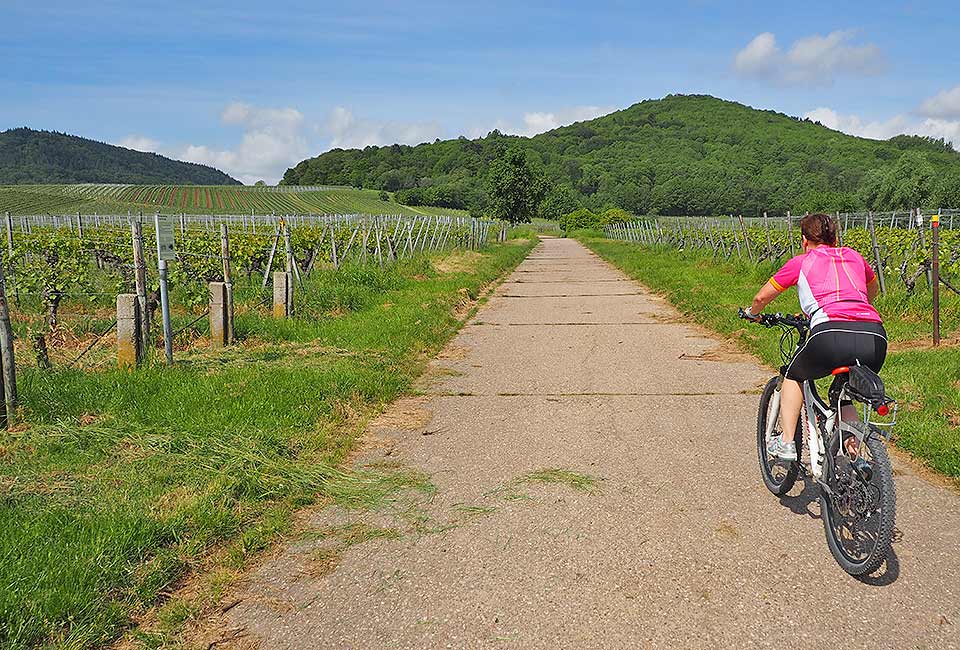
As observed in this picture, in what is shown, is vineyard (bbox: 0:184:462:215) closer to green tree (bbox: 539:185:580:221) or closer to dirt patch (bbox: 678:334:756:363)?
green tree (bbox: 539:185:580:221)

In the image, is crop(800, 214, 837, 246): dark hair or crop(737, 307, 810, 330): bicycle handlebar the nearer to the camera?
crop(800, 214, 837, 246): dark hair

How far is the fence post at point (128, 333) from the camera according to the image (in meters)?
7.57

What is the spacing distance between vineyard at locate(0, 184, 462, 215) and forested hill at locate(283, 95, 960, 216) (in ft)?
35.2

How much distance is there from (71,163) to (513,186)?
141116 millimetres

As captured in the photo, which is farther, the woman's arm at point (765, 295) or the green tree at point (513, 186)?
the green tree at point (513, 186)

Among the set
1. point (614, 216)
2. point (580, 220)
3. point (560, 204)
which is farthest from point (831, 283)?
point (560, 204)

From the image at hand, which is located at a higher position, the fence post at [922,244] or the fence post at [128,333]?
the fence post at [922,244]

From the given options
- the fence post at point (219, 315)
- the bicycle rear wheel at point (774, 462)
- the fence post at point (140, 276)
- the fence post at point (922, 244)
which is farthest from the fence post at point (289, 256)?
the fence post at point (922, 244)

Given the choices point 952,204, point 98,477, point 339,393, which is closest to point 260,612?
point 98,477

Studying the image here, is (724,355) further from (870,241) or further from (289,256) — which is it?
(870,241)

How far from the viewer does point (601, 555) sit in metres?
3.76

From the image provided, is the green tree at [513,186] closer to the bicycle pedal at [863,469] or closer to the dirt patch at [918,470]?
the dirt patch at [918,470]

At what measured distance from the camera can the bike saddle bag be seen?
3424 millimetres

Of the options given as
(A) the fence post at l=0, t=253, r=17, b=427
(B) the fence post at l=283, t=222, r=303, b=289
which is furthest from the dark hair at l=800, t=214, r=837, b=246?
(B) the fence post at l=283, t=222, r=303, b=289
